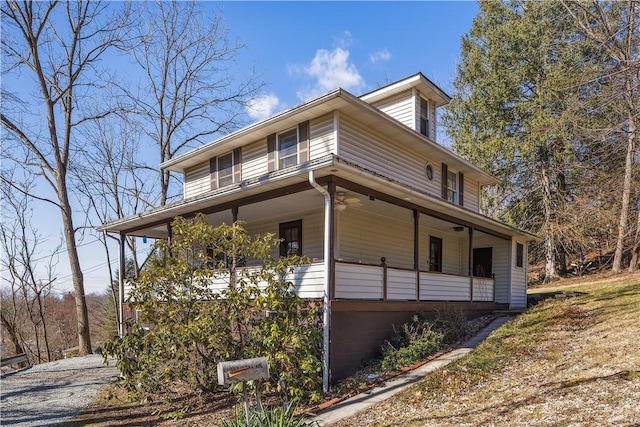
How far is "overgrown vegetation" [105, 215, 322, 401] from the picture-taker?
706 cm

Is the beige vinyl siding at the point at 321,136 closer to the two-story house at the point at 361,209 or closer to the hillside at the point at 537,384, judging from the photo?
the two-story house at the point at 361,209

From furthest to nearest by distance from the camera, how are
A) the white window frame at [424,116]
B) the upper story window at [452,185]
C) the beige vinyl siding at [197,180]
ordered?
the upper story window at [452,185] → the beige vinyl siding at [197,180] → the white window frame at [424,116]

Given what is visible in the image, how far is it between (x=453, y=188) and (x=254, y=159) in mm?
7320

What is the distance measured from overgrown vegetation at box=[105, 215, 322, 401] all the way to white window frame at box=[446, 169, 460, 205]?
8927mm

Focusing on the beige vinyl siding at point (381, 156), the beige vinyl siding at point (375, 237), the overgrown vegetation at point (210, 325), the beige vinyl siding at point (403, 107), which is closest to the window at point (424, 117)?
the beige vinyl siding at point (403, 107)

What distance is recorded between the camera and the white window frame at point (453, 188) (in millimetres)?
15023

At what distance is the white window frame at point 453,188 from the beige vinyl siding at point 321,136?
6088mm

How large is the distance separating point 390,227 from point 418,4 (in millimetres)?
7541

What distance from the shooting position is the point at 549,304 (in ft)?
46.7

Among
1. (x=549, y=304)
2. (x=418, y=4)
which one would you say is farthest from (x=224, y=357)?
(x=418, y=4)

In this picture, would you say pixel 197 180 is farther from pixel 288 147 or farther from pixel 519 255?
pixel 519 255

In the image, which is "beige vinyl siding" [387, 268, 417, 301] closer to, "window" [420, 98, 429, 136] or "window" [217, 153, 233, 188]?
"window" [420, 98, 429, 136]

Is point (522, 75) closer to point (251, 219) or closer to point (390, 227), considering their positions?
point (390, 227)

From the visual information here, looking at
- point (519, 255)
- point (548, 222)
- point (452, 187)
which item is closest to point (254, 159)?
point (452, 187)
